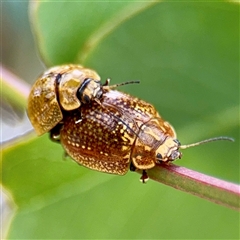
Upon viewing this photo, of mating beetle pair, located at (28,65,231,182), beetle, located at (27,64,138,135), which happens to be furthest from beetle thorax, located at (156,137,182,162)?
beetle, located at (27,64,138,135)

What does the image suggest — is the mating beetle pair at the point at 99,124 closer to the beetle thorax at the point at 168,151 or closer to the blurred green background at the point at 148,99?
the beetle thorax at the point at 168,151

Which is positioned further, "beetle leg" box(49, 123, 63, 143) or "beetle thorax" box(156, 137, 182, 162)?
"beetle leg" box(49, 123, 63, 143)

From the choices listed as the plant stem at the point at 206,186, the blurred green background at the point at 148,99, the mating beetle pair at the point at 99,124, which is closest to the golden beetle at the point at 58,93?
the mating beetle pair at the point at 99,124

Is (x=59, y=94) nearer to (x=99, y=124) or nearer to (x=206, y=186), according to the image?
(x=99, y=124)

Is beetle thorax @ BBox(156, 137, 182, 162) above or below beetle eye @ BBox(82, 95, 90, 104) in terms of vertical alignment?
below

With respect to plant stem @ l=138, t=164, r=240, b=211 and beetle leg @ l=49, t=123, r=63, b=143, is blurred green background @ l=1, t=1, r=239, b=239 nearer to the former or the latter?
beetle leg @ l=49, t=123, r=63, b=143

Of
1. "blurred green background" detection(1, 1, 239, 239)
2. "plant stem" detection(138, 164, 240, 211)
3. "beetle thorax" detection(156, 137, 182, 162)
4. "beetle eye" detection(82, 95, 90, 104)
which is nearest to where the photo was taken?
"plant stem" detection(138, 164, 240, 211)

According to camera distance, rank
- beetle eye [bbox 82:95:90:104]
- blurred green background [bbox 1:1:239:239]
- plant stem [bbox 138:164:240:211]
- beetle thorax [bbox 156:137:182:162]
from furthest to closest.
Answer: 1. blurred green background [bbox 1:1:239:239]
2. beetle eye [bbox 82:95:90:104]
3. beetle thorax [bbox 156:137:182:162]
4. plant stem [bbox 138:164:240:211]

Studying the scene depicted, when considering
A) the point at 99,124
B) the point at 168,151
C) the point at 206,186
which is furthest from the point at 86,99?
the point at 206,186

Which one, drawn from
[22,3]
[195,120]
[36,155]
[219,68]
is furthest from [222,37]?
[22,3]
